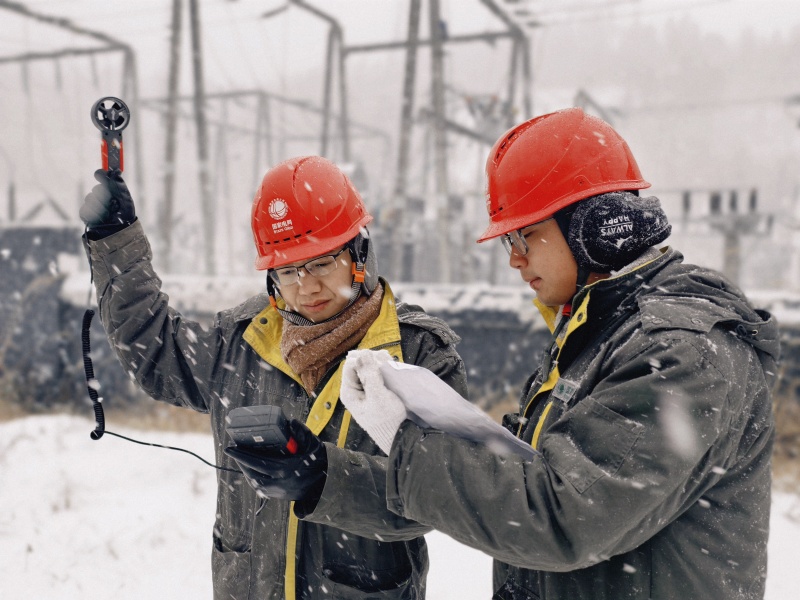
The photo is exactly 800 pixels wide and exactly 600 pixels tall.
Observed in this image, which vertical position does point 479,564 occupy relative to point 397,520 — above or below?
below

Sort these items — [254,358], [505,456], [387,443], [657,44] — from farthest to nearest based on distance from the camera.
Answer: [657,44]
[254,358]
[387,443]
[505,456]

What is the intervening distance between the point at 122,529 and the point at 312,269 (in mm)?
2983

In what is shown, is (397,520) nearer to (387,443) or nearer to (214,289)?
(387,443)

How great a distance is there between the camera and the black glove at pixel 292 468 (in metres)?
1.46

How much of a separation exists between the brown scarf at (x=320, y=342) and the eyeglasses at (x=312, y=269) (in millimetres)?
152

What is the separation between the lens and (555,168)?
155 cm

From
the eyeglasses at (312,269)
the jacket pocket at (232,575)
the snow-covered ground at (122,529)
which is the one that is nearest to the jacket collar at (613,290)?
the eyeglasses at (312,269)

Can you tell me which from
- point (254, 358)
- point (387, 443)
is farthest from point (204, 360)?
point (387, 443)

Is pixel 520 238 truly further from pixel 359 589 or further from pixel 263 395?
pixel 359 589

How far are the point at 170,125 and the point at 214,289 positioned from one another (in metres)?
6.96

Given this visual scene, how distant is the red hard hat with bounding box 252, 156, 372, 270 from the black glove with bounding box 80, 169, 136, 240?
0.41 metres

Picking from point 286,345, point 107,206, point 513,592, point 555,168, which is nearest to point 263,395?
point 286,345

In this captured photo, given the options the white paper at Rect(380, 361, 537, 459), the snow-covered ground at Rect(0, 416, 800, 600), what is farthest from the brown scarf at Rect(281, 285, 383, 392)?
the snow-covered ground at Rect(0, 416, 800, 600)

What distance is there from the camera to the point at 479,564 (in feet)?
12.9
